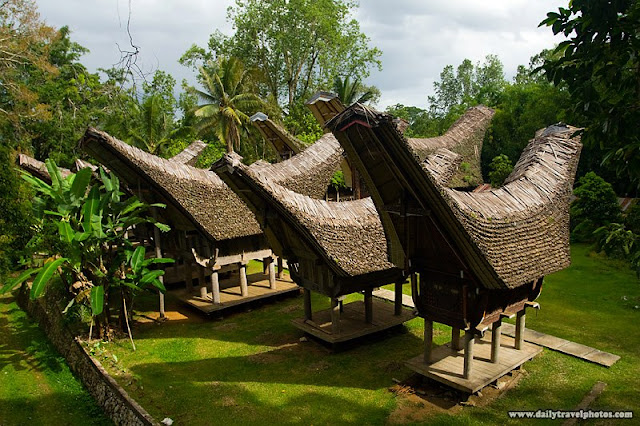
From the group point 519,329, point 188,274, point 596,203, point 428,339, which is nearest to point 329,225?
point 428,339

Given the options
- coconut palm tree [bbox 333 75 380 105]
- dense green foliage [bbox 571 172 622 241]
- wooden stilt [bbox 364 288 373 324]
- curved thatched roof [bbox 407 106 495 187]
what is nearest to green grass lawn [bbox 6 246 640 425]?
wooden stilt [bbox 364 288 373 324]

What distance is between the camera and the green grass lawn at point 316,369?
7.35m

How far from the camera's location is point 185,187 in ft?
37.5

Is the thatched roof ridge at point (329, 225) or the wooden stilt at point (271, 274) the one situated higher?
the thatched roof ridge at point (329, 225)

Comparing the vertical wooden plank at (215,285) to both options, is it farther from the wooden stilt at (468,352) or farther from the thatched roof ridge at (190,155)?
the wooden stilt at (468,352)

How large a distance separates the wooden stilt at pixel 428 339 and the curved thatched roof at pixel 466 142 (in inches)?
346

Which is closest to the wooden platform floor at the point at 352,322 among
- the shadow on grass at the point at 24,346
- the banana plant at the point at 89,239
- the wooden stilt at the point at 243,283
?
the wooden stilt at the point at 243,283

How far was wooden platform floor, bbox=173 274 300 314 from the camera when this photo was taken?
12.4m

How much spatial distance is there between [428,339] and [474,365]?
3.26ft

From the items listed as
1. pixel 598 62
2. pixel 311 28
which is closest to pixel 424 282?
pixel 598 62

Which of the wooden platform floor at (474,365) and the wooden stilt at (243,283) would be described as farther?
the wooden stilt at (243,283)

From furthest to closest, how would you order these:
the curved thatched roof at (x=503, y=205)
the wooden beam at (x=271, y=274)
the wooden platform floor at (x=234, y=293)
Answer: the wooden beam at (x=271, y=274)
the wooden platform floor at (x=234, y=293)
the curved thatched roof at (x=503, y=205)

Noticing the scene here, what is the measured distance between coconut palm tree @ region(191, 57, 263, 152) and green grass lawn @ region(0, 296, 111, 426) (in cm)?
1632

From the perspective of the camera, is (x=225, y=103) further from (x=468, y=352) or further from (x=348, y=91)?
(x=468, y=352)
